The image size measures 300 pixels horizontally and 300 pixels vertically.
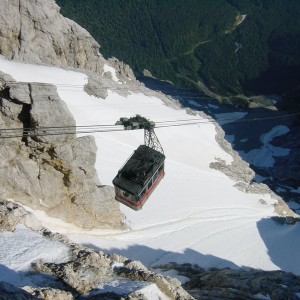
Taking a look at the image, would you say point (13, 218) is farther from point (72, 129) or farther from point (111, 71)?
point (111, 71)

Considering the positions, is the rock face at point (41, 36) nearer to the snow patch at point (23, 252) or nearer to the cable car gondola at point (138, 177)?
the cable car gondola at point (138, 177)

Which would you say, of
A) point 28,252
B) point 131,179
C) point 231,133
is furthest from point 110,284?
point 231,133

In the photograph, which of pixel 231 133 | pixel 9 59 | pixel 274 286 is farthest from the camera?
pixel 231 133

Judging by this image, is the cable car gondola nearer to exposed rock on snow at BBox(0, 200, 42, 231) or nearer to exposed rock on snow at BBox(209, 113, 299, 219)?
exposed rock on snow at BBox(0, 200, 42, 231)

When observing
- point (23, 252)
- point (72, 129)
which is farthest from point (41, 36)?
point (23, 252)

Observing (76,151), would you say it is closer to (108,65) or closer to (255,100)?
(108,65)
